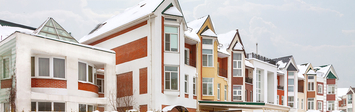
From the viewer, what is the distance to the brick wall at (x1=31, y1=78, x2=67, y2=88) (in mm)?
21031

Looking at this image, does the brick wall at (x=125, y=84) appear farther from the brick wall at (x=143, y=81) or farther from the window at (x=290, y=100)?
the window at (x=290, y=100)

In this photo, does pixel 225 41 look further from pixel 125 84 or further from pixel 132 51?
pixel 125 84

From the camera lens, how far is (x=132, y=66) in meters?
28.3

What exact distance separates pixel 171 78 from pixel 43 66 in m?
8.98

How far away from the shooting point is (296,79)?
51656mm

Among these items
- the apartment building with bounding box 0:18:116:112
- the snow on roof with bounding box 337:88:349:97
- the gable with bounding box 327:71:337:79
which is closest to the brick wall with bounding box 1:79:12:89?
the apartment building with bounding box 0:18:116:112

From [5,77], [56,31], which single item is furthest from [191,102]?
[5,77]

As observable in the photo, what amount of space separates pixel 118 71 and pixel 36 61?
8.95 meters

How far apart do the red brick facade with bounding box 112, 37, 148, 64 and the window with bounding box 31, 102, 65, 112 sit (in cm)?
750

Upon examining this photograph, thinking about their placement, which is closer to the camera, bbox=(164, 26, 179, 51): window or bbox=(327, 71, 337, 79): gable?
bbox=(164, 26, 179, 51): window

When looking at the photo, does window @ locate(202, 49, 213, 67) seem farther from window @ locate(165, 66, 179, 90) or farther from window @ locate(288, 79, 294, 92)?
window @ locate(288, 79, 294, 92)

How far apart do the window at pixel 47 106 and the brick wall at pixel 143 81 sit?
Result: 6.54 meters

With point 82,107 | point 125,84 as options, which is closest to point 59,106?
point 82,107

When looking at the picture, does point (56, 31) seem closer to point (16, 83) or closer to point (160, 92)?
point (16, 83)
